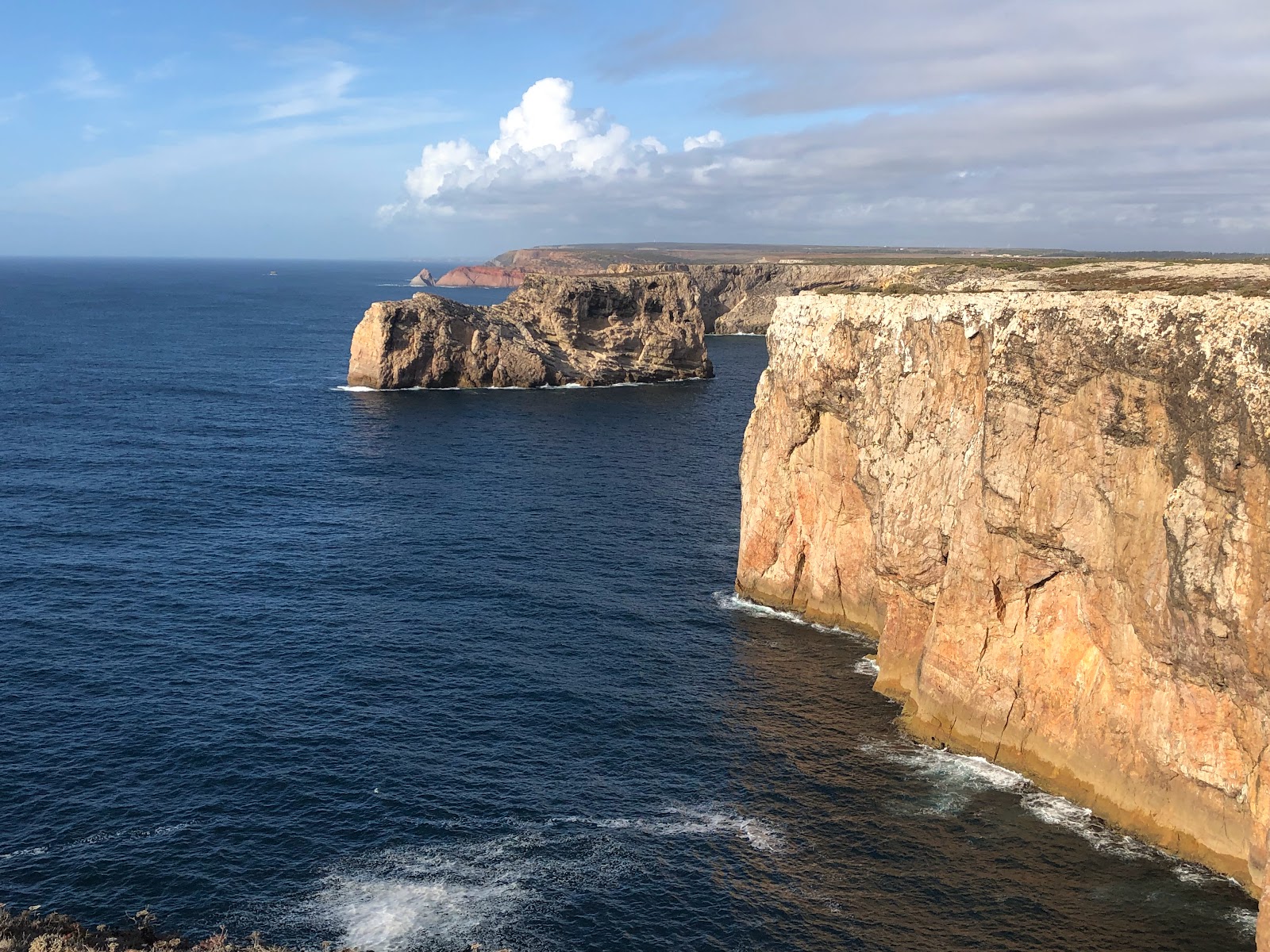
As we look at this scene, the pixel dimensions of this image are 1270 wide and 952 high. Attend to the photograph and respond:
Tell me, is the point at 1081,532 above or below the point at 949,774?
above

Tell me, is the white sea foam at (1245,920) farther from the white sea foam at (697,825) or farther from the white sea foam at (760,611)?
the white sea foam at (760,611)

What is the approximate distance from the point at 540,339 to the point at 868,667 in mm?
124441

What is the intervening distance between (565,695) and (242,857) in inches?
774

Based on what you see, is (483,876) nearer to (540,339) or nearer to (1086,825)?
(1086,825)

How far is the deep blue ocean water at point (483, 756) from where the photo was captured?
4100 centimetres

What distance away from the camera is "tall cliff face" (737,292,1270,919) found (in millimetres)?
39406

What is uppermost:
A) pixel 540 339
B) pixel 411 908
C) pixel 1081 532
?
pixel 540 339

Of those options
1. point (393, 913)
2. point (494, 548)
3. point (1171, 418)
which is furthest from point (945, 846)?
point (494, 548)

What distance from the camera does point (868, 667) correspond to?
206ft

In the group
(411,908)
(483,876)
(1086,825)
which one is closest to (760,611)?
(1086,825)

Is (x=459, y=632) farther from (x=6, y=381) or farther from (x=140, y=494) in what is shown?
(x=6, y=381)

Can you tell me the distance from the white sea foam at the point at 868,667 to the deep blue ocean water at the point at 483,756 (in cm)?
27

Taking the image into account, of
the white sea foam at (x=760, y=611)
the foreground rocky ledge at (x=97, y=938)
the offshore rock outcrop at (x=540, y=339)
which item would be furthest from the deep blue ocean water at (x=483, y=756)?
the offshore rock outcrop at (x=540, y=339)

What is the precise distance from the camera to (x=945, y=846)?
4475 cm
